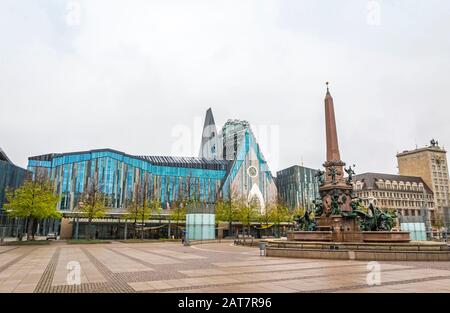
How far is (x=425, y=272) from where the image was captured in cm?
1347

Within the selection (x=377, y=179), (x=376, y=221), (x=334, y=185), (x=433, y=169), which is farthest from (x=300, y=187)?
(x=376, y=221)

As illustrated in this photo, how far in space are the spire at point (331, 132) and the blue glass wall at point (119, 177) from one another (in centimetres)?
5309

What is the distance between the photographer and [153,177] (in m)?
99.2

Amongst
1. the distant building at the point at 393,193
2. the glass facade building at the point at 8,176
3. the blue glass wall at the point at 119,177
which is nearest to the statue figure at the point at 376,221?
the blue glass wall at the point at 119,177

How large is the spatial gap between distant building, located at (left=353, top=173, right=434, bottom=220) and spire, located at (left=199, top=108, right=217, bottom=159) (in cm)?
6290

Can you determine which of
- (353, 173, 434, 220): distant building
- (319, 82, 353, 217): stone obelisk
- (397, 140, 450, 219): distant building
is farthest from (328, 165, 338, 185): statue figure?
(397, 140, 450, 219): distant building

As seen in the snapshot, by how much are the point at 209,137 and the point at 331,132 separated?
401 ft

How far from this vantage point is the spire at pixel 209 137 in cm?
14640

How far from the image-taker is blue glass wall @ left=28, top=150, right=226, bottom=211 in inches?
3344

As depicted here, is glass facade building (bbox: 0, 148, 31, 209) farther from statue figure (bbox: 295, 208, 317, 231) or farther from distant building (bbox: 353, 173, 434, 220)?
distant building (bbox: 353, 173, 434, 220)
